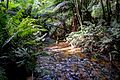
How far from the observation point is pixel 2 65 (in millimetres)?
4281

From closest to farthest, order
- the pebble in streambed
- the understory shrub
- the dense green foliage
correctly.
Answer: the dense green foliage
the pebble in streambed
the understory shrub

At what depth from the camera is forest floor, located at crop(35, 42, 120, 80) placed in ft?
16.4

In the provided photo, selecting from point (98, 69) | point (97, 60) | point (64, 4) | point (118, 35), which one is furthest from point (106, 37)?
point (64, 4)

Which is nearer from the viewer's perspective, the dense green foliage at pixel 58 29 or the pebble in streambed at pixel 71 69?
the dense green foliage at pixel 58 29

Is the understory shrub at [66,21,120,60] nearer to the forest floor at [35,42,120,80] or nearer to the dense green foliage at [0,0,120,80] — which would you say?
the dense green foliage at [0,0,120,80]

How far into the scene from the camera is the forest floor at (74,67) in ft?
16.4

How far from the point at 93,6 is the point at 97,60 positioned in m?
2.48

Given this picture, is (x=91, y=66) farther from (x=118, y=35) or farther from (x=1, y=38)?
(x=1, y=38)

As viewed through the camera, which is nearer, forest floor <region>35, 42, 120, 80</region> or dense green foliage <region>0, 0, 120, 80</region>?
dense green foliage <region>0, 0, 120, 80</region>

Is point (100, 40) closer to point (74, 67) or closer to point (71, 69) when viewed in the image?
point (74, 67)

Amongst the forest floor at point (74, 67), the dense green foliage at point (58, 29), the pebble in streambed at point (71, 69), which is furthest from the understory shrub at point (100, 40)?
the pebble in streambed at point (71, 69)

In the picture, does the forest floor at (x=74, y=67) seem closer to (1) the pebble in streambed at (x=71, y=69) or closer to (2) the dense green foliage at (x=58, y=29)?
(1) the pebble in streambed at (x=71, y=69)

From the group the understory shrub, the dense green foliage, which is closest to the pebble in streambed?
the dense green foliage

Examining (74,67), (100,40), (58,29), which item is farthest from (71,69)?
(58,29)
